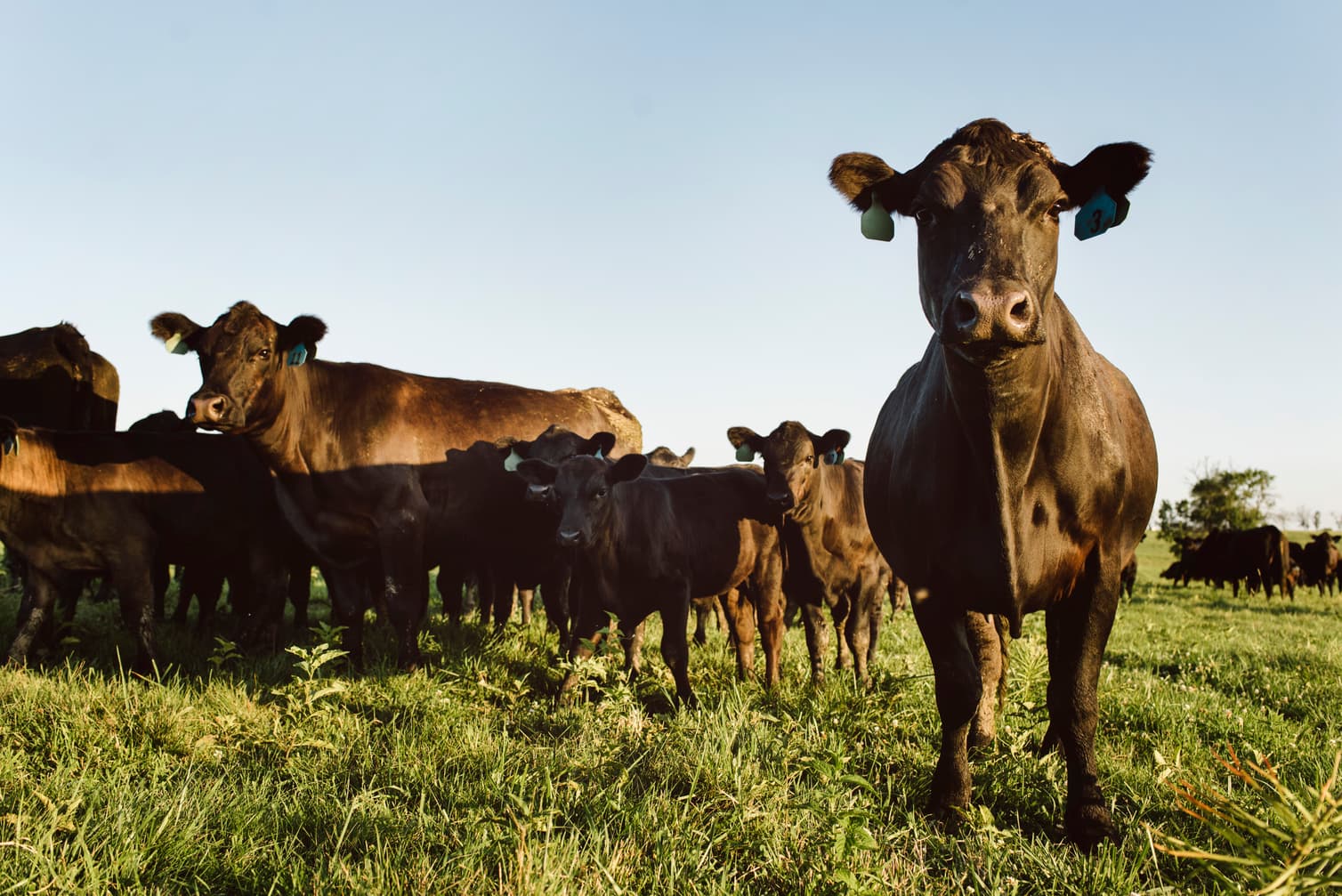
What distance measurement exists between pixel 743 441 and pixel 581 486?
263 centimetres

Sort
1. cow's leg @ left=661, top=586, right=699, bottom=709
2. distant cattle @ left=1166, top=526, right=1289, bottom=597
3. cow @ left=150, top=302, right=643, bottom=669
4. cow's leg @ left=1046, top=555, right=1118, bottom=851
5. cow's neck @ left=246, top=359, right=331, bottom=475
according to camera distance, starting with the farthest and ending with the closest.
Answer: distant cattle @ left=1166, top=526, right=1289, bottom=597, cow's neck @ left=246, top=359, right=331, bottom=475, cow @ left=150, top=302, right=643, bottom=669, cow's leg @ left=661, top=586, right=699, bottom=709, cow's leg @ left=1046, top=555, right=1118, bottom=851

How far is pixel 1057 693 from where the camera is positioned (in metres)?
3.76

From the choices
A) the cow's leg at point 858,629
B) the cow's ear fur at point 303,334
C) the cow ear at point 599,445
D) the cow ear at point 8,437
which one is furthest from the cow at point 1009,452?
the cow ear at point 8,437

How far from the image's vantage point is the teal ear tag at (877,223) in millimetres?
3912

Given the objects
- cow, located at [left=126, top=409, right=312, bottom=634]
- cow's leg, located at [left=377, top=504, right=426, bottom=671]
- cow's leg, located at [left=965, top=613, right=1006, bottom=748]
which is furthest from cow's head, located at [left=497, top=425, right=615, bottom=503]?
cow's leg, located at [left=965, top=613, right=1006, bottom=748]

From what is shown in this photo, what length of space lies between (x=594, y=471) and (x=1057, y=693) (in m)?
4.16

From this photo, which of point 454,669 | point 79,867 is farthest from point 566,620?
point 79,867

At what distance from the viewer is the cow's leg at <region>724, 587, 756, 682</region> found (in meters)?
7.85

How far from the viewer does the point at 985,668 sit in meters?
5.15

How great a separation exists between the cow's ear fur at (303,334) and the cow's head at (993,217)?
4.92m

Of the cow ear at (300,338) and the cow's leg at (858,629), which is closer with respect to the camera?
the cow ear at (300,338)

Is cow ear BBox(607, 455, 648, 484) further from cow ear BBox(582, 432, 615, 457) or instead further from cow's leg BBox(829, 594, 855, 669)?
cow's leg BBox(829, 594, 855, 669)

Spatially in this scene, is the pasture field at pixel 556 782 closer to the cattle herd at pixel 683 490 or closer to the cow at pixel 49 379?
the cattle herd at pixel 683 490

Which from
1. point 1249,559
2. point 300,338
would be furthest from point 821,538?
point 1249,559
